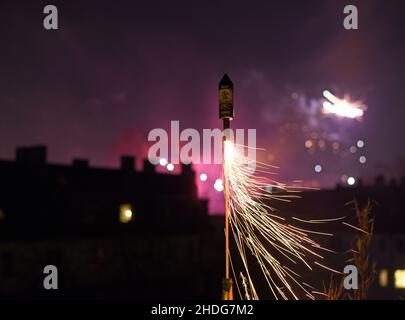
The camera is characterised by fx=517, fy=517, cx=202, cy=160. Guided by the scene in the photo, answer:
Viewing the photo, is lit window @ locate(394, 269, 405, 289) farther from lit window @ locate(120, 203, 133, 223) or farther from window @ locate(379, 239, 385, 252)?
lit window @ locate(120, 203, 133, 223)

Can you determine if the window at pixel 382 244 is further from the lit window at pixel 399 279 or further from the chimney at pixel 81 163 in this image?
the chimney at pixel 81 163

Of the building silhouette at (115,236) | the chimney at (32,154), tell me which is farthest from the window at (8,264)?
the chimney at (32,154)

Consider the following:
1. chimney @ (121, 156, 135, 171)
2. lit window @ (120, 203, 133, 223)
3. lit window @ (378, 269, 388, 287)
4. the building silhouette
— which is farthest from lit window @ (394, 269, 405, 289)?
chimney @ (121, 156, 135, 171)

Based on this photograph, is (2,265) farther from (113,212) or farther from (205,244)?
(205,244)

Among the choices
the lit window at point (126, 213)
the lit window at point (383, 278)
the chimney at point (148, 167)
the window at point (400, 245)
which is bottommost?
the lit window at point (383, 278)
